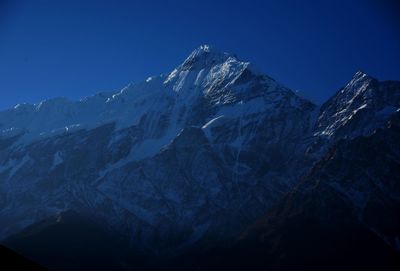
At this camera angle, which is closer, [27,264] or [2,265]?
[2,265]

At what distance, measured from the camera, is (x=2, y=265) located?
8231cm

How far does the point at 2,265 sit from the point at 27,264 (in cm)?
623

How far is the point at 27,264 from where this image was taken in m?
88.3
